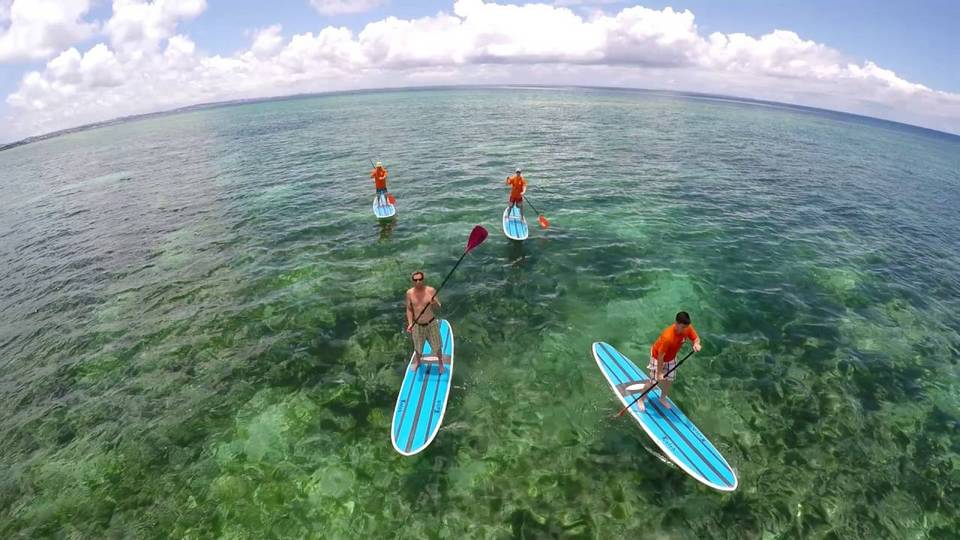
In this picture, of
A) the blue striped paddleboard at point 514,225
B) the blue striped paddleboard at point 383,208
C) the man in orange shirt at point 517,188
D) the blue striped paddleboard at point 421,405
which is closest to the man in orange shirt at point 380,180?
the blue striped paddleboard at point 383,208

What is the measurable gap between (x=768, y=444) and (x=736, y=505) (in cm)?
269

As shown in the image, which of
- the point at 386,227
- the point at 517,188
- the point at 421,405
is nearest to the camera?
the point at 421,405

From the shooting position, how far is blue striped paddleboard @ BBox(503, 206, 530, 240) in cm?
2367

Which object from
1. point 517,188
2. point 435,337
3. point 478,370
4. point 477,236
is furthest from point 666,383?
point 517,188

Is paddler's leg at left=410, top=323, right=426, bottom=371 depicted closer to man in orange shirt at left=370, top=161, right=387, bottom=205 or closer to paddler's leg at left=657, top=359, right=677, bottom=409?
paddler's leg at left=657, top=359, right=677, bottom=409

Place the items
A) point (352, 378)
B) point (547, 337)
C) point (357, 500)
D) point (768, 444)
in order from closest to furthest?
1. point (357, 500)
2. point (768, 444)
3. point (352, 378)
4. point (547, 337)

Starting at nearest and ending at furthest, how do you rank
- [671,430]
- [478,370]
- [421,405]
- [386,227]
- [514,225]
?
1. [671,430]
2. [421,405]
3. [478,370]
4. [514,225]
5. [386,227]

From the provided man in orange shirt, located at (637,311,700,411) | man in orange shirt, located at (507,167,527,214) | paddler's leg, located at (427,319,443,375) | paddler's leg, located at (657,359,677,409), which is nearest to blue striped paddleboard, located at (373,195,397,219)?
man in orange shirt, located at (507,167,527,214)

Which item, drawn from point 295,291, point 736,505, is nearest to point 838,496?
point 736,505

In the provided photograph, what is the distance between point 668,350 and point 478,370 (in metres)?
6.41

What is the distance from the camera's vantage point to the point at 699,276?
20.5 m

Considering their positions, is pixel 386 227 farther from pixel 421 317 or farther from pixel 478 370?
pixel 421 317

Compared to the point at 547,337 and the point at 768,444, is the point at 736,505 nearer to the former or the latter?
the point at 768,444

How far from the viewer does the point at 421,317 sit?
40.0ft
